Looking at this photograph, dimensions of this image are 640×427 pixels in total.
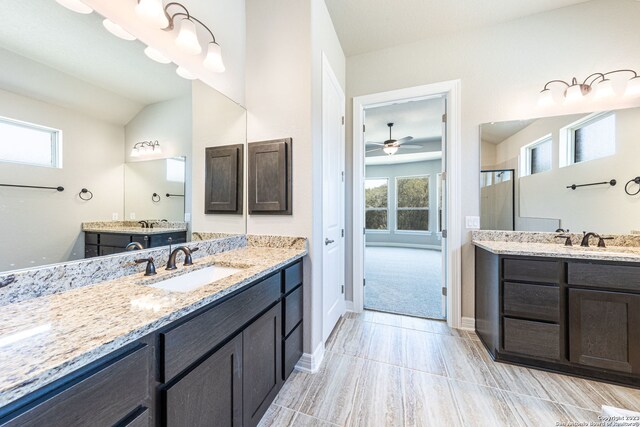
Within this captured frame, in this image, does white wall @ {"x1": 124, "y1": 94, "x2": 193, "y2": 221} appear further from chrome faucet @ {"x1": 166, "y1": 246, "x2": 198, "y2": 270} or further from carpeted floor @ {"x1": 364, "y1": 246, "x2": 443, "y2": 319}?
carpeted floor @ {"x1": 364, "y1": 246, "x2": 443, "y2": 319}

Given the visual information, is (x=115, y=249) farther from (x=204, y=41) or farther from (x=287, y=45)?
(x=287, y=45)

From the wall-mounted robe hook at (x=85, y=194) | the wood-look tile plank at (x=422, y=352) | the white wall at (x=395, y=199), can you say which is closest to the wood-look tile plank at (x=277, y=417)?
the wood-look tile plank at (x=422, y=352)

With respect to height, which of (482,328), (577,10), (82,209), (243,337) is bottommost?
(482,328)

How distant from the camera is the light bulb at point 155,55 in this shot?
138 centimetres

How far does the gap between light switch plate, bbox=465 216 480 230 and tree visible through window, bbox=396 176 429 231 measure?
197 inches

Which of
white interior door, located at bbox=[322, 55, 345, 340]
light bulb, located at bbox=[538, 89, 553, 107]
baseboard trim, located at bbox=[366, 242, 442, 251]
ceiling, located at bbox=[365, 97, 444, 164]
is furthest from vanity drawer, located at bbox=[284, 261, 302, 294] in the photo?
baseboard trim, located at bbox=[366, 242, 442, 251]

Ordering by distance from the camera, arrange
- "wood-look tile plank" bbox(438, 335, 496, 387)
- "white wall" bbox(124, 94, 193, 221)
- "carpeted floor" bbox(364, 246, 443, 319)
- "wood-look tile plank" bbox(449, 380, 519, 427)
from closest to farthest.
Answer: "white wall" bbox(124, 94, 193, 221) < "wood-look tile plank" bbox(449, 380, 519, 427) < "wood-look tile plank" bbox(438, 335, 496, 387) < "carpeted floor" bbox(364, 246, 443, 319)

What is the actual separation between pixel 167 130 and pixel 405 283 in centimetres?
377

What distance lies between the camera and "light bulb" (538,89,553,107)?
2193 millimetres

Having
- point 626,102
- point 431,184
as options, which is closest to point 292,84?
point 626,102

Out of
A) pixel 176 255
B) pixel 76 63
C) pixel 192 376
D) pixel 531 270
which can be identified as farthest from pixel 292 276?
pixel 531 270

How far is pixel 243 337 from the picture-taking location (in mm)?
1181

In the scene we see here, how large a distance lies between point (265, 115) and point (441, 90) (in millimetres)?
1846

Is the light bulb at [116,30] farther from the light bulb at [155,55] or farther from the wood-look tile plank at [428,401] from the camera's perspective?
the wood-look tile plank at [428,401]
